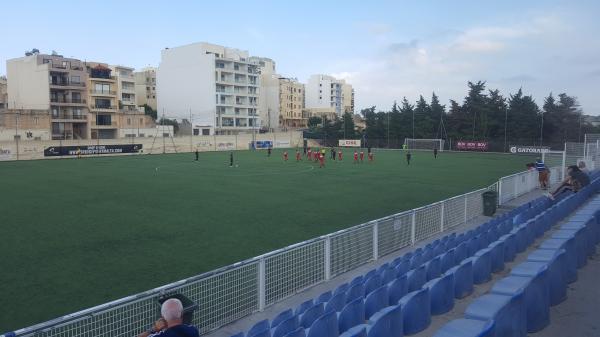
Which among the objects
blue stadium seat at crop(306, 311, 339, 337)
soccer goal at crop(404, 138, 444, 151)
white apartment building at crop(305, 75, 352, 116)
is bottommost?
blue stadium seat at crop(306, 311, 339, 337)

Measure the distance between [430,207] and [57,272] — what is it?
9.11 metres

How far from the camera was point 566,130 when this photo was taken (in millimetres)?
66562

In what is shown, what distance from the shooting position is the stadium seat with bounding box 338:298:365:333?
494 cm

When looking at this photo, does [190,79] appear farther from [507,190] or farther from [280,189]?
[507,190]

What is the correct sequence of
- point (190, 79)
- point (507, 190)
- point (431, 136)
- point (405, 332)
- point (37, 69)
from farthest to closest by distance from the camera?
1. point (190, 79)
2. point (431, 136)
3. point (37, 69)
4. point (507, 190)
5. point (405, 332)

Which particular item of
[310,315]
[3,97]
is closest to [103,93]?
[3,97]

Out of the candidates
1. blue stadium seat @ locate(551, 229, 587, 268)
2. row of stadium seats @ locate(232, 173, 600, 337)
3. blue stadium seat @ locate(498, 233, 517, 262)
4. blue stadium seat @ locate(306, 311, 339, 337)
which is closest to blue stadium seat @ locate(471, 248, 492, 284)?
row of stadium seats @ locate(232, 173, 600, 337)

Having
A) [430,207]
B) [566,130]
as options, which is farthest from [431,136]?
[430,207]

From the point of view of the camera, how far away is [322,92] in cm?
13238

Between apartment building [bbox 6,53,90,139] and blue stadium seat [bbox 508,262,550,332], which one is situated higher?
apartment building [bbox 6,53,90,139]

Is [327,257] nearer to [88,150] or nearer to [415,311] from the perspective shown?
[415,311]

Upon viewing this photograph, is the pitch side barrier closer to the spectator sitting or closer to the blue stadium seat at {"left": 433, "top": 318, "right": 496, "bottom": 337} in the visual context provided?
the spectator sitting

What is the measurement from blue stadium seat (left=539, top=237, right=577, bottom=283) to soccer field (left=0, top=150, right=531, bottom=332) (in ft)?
22.1

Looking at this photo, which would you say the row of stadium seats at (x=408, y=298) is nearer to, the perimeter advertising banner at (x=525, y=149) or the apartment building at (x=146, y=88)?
the perimeter advertising banner at (x=525, y=149)
